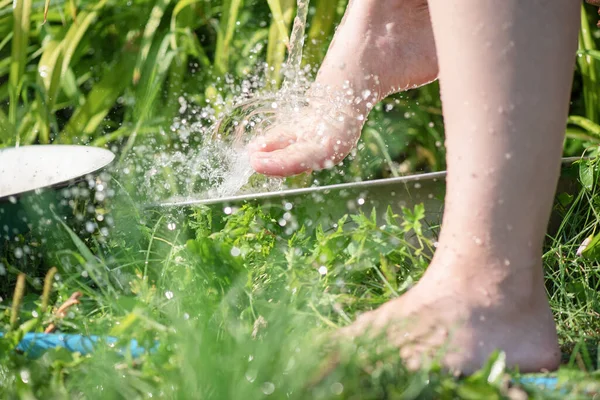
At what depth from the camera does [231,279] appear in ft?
3.85

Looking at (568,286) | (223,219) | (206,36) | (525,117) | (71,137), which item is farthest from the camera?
(206,36)

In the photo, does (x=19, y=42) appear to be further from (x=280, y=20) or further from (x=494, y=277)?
(x=494, y=277)

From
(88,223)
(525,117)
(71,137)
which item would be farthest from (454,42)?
(71,137)

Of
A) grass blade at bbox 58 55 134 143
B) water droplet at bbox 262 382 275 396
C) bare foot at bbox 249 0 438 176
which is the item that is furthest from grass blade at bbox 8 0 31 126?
water droplet at bbox 262 382 275 396

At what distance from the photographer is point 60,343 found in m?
0.99

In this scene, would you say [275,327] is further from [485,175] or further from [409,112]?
[409,112]

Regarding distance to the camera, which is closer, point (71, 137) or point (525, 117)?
point (525, 117)

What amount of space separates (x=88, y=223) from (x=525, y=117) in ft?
2.68

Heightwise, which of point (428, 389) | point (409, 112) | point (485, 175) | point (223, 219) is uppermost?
point (485, 175)

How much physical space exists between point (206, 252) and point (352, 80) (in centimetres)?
56

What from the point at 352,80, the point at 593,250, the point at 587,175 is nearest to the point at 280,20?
the point at 352,80

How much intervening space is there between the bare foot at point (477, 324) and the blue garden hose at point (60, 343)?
1.04 feet

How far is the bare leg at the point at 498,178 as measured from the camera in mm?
941

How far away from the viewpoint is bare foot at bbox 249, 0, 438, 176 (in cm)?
150
